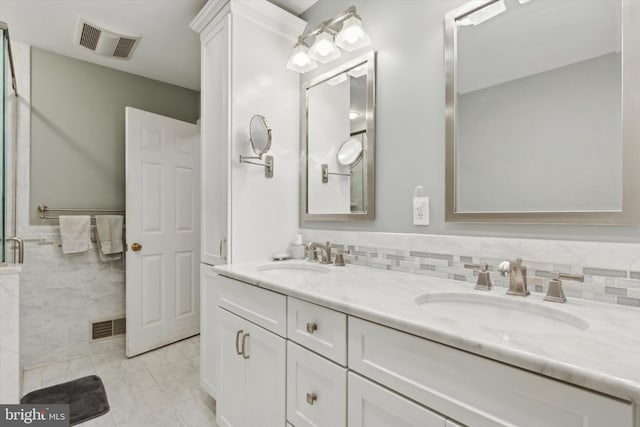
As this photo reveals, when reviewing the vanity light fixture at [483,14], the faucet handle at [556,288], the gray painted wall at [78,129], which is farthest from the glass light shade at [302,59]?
the gray painted wall at [78,129]

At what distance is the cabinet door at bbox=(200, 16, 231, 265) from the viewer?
70.8 inches

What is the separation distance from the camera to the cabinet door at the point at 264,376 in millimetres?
1165

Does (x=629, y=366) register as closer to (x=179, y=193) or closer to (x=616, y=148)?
(x=616, y=148)

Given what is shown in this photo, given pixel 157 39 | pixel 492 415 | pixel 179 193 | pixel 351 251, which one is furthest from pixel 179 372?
pixel 157 39

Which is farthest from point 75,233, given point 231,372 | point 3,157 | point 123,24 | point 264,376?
point 264,376

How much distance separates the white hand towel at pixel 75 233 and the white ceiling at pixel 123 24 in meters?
1.31

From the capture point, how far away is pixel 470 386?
666 mm

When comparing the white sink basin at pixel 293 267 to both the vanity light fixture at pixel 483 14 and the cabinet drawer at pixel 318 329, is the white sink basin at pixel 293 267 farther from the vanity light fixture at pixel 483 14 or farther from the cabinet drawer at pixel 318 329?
the vanity light fixture at pixel 483 14

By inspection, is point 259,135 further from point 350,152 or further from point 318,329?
point 318,329

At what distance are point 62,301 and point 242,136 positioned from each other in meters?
2.08

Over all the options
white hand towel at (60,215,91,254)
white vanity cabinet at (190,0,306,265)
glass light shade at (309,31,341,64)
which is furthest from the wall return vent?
glass light shade at (309,31,341,64)

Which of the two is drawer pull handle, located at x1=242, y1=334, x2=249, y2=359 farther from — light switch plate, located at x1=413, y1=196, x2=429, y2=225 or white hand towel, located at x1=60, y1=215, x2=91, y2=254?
white hand towel, located at x1=60, y1=215, x2=91, y2=254

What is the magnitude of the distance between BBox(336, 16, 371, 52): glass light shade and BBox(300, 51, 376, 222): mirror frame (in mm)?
83

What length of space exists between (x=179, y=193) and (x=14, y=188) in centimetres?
111
